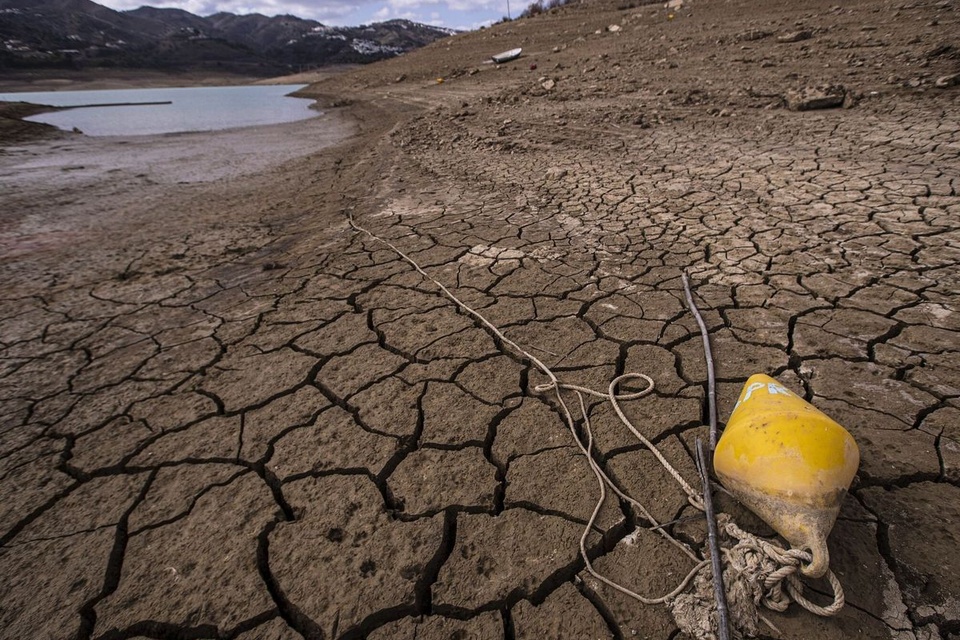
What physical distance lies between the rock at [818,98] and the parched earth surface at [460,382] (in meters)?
0.79

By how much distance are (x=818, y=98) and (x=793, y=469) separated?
20.0 ft

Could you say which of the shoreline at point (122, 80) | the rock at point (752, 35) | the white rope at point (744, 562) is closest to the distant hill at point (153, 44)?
the shoreline at point (122, 80)

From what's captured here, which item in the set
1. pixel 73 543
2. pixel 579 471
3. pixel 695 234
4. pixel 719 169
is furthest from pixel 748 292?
pixel 73 543


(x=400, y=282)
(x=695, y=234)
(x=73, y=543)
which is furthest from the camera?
(x=695, y=234)

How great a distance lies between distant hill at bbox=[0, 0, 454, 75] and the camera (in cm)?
4075

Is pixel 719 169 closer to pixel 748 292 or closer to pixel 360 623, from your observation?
pixel 748 292

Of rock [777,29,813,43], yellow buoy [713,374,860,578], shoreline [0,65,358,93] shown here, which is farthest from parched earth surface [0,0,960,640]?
shoreline [0,65,358,93]

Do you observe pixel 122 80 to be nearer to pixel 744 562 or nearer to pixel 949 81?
pixel 949 81

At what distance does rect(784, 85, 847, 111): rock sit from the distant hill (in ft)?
163

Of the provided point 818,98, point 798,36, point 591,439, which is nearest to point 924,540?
point 591,439

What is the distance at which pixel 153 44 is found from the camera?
53000 mm

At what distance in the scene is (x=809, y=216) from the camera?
297 cm

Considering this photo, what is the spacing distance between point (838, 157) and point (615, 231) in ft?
8.11

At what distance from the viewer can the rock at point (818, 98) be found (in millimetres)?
5262
